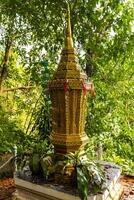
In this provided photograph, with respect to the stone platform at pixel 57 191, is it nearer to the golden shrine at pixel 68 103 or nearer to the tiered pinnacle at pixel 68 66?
the golden shrine at pixel 68 103

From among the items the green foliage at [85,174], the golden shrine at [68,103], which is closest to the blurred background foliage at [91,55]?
the golden shrine at [68,103]

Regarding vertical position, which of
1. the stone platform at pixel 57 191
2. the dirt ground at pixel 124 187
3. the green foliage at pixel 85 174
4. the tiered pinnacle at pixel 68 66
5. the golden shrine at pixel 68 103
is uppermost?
the tiered pinnacle at pixel 68 66

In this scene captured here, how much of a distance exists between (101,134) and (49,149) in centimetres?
236

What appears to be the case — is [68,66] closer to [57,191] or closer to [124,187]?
[57,191]

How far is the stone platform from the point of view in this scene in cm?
309

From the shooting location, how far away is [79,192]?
2.97m

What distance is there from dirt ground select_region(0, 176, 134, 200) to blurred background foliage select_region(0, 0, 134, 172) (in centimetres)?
76

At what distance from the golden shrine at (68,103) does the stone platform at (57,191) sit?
512 millimetres

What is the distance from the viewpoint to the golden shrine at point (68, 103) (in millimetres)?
3395

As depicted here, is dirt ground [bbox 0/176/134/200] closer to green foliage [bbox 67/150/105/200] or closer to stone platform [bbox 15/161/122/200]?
stone platform [bbox 15/161/122/200]

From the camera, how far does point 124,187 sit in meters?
4.18

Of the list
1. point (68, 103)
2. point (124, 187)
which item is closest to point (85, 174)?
point (68, 103)

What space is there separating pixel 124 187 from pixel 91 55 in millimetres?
3064

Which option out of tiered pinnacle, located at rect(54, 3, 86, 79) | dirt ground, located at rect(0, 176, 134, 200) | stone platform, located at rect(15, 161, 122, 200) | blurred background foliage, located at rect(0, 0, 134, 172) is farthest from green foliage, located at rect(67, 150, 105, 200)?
blurred background foliage, located at rect(0, 0, 134, 172)
